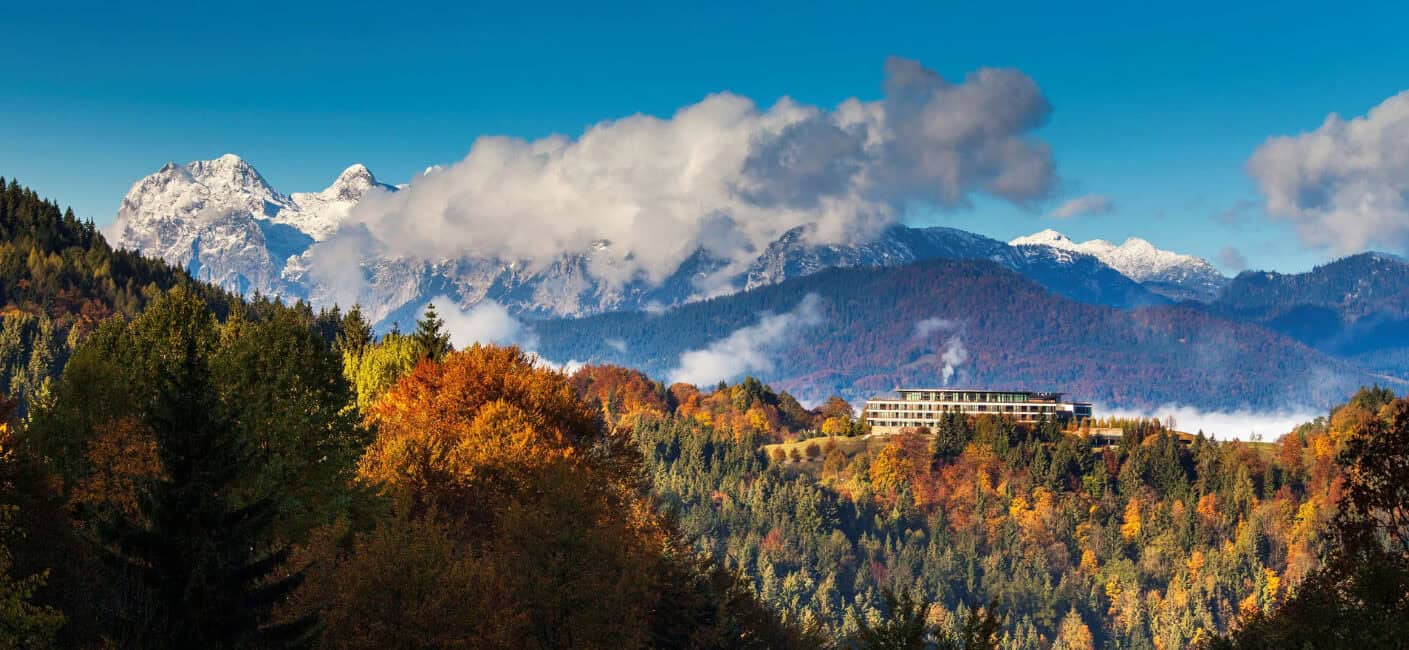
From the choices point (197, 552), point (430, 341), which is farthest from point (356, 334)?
point (197, 552)

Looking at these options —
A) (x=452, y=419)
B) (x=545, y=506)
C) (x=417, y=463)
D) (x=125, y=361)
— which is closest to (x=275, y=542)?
(x=545, y=506)

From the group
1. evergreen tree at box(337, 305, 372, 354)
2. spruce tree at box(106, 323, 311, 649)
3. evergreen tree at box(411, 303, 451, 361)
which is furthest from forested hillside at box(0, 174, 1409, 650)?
evergreen tree at box(337, 305, 372, 354)

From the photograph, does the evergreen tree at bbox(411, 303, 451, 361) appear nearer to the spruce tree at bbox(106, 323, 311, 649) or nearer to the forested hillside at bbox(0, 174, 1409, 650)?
the forested hillside at bbox(0, 174, 1409, 650)

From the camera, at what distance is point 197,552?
42125mm

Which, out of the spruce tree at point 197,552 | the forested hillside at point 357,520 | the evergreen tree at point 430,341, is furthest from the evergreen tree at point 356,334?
the spruce tree at point 197,552

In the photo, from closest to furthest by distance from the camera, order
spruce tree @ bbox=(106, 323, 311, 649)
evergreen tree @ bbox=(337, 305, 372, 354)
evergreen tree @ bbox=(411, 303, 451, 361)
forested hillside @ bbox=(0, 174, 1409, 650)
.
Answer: spruce tree @ bbox=(106, 323, 311, 649) → forested hillside @ bbox=(0, 174, 1409, 650) → evergreen tree @ bbox=(411, 303, 451, 361) → evergreen tree @ bbox=(337, 305, 372, 354)

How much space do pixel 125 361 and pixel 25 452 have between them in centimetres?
2216

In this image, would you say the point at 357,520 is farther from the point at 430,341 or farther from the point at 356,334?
the point at 356,334

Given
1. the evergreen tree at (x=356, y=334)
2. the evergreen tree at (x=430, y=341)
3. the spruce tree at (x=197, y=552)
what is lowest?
the spruce tree at (x=197, y=552)

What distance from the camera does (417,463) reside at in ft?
271

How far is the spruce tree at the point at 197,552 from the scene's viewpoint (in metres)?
41.7

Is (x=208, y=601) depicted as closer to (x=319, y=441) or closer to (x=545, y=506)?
(x=545, y=506)

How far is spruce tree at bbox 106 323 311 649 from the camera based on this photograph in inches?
1642

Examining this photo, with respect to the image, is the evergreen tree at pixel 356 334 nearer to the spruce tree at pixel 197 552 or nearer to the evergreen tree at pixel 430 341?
the evergreen tree at pixel 430 341
